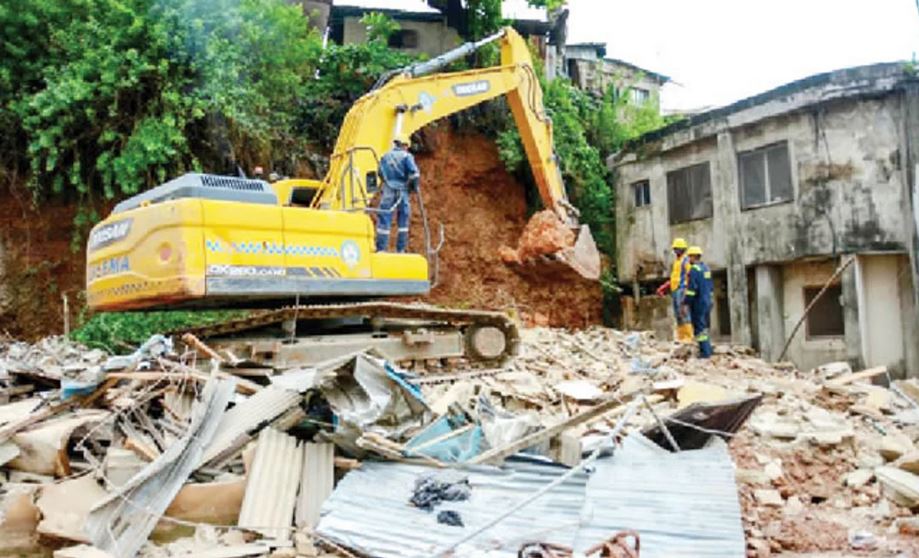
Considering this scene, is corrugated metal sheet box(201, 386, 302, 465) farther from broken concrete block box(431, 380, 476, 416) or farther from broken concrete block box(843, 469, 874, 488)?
broken concrete block box(843, 469, 874, 488)

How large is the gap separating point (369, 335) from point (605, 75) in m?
18.5

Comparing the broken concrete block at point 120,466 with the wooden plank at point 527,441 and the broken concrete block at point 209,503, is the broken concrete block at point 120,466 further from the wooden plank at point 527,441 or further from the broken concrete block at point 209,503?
the wooden plank at point 527,441

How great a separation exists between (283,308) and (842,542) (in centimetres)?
535

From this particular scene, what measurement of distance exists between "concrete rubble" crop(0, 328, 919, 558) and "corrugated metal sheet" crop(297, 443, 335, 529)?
12mm

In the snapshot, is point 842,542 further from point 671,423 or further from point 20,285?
point 20,285

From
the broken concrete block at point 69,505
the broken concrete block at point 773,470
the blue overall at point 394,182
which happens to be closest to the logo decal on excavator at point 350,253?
the blue overall at point 394,182

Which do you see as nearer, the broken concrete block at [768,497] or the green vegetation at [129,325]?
the broken concrete block at [768,497]

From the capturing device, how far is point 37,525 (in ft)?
13.2

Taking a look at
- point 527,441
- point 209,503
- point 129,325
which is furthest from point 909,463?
point 129,325

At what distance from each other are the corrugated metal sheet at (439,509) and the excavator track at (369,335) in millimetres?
3059

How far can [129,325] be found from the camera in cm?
1217

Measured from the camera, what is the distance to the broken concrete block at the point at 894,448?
6059mm

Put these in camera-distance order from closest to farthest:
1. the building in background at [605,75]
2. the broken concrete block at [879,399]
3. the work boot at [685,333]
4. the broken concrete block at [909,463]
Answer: the broken concrete block at [909,463], the broken concrete block at [879,399], the work boot at [685,333], the building in background at [605,75]

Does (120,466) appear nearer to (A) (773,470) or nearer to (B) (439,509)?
(B) (439,509)
